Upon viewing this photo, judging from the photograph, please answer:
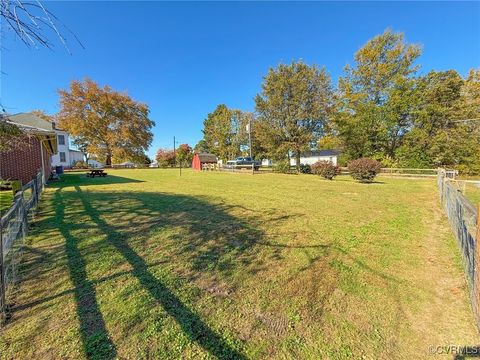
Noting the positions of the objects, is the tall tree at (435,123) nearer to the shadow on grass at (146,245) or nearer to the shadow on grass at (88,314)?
the shadow on grass at (146,245)

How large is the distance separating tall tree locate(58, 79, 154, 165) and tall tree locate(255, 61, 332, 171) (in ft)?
74.1

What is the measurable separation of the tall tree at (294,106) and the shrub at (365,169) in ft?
37.7

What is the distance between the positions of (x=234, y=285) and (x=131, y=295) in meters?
1.25

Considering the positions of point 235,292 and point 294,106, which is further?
point 294,106

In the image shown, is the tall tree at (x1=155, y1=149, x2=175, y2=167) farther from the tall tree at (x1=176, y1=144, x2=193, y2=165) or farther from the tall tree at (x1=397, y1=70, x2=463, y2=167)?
the tall tree at (x1=397, y1=70, x2=463, y2=167)

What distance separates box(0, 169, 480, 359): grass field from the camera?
2072 millimetres

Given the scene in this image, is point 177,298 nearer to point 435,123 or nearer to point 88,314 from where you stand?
point 88,314

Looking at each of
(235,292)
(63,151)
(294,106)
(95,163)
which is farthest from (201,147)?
(235,292)

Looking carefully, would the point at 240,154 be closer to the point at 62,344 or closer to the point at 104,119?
the point at 104,119

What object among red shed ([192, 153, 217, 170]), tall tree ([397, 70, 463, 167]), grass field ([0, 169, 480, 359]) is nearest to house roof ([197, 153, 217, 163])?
red shed ([192, 153, 217, 170])

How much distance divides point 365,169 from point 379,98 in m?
16.7

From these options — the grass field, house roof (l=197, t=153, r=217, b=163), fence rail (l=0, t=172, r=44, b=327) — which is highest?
house roof (l=197, t=153, r=217, b=163)

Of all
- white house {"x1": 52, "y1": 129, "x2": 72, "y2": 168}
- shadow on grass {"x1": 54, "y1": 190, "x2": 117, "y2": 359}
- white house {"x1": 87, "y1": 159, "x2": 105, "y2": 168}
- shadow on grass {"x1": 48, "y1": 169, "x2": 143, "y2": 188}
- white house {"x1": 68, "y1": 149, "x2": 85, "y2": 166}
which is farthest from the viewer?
white house {"x1": 68, "y1": 149, "x2": 85, "y2": 166}

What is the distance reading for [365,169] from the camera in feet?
51.0
